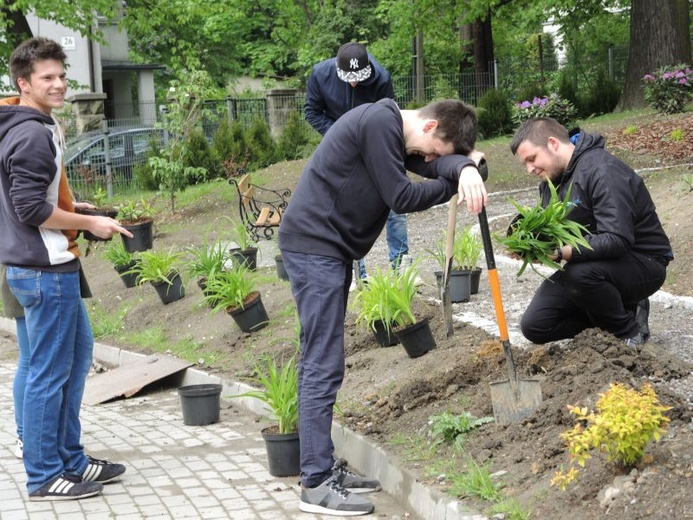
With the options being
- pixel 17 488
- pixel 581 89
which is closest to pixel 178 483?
pixel 17 488

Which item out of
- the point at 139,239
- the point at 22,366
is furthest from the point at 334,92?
the point at 139,239

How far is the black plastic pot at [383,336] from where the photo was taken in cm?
734

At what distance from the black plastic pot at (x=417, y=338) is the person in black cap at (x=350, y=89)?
110 cm

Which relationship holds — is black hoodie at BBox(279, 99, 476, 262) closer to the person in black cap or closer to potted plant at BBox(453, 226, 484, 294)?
the person in black cap

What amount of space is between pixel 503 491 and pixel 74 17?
806 inches

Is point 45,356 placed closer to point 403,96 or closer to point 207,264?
point 207,264

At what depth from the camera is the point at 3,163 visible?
532 centimetres

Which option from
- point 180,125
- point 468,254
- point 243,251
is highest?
point 180,125

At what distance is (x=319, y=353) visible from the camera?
5195 millimetres

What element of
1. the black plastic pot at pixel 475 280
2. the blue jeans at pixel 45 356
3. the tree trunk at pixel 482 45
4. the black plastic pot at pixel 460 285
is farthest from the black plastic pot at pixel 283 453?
the tree trunk at pixel 482 45

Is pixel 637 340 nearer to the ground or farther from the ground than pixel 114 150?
nearer to the ground

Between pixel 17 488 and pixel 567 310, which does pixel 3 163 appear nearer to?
pixel 17 488

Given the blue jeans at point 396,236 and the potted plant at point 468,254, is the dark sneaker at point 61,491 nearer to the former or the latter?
the blue jeans at point 396,236

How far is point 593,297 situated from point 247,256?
5.33 m
